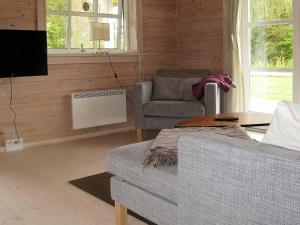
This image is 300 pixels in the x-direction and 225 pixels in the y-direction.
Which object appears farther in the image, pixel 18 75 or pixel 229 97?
pixel 229 97

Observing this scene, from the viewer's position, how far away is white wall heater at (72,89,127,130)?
15.5 feet

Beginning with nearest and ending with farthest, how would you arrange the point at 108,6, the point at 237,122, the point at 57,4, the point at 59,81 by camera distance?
the point at 237,122 < the point at 59,81 < the point at 57,4 < the point at 108,6

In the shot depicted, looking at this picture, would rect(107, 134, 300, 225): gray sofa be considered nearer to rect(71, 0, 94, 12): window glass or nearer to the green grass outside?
the green grass outside

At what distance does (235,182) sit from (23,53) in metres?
3.25

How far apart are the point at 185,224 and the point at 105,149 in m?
2.68

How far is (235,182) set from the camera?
4.74 ft

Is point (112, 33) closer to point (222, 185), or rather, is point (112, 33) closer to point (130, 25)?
point (130, 25)

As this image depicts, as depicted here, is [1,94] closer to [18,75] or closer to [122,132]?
[18,75]

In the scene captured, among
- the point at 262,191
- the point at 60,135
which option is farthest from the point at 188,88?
the point at 262,191

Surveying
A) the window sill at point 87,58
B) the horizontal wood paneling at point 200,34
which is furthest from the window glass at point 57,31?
the horizontal wood paneling at point 200,34

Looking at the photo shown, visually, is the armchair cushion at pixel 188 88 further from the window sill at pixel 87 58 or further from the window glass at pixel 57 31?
the window glass at pixel 57 31

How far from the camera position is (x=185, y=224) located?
5.60 feet

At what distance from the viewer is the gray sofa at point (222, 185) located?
1.30 m

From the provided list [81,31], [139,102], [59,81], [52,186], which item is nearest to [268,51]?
[139,102]
